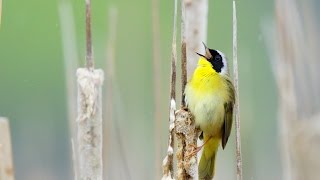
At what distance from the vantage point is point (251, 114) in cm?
382

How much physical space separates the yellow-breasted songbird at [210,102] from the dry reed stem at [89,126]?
642 millimetres

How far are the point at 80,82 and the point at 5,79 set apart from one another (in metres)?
3.34

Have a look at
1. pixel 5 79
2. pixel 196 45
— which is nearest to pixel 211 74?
pixel 196 45

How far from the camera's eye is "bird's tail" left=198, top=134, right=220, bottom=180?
2.85 metres

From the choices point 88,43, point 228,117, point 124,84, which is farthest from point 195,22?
point 124,84

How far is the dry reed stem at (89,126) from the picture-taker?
2.19m

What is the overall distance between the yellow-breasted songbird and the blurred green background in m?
0.40

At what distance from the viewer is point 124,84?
4375mm

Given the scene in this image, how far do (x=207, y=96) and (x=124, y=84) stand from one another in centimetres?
149

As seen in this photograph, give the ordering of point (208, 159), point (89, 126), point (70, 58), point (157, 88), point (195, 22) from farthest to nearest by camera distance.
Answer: point (70, 58) < point (157, 88) < point (208, 159) < point (195, 22) < point (89, 126)

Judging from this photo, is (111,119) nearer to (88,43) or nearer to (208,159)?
(208,159)

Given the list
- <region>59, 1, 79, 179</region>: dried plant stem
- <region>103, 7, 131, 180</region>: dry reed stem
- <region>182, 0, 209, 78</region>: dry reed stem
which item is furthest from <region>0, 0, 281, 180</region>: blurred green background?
<region>182, 0, 209, 78</region>: dry reed stem

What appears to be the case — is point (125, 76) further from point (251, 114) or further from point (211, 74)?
point (211, 74)

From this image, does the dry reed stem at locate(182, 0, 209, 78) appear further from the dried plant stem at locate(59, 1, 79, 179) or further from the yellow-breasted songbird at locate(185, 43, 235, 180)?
the dried plant stem at locate(59, 1, 79, 179)
